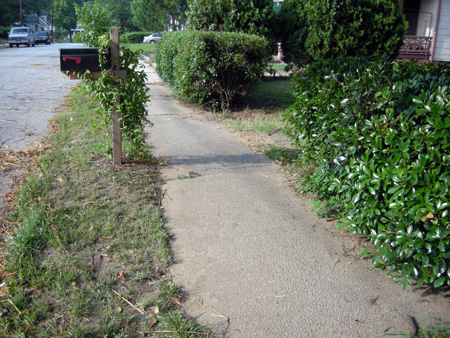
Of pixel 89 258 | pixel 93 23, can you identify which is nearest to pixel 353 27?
pixel 93 23

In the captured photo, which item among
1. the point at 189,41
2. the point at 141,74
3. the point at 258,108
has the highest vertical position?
the point at 189,41

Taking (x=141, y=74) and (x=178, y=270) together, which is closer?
(x=178, y=270)

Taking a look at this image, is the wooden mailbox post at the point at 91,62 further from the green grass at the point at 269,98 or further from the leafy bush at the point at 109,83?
the green grass at the point at 269,98

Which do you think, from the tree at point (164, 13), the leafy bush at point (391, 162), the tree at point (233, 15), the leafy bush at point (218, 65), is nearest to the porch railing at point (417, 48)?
the tree at point (233, 15)

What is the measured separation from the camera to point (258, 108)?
30.1ft

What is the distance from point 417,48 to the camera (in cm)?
1547

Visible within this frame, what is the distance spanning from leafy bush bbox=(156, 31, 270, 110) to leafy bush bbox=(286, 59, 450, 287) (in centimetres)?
423

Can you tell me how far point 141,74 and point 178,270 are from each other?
2.81 m

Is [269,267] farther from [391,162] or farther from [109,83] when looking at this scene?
[109,83]

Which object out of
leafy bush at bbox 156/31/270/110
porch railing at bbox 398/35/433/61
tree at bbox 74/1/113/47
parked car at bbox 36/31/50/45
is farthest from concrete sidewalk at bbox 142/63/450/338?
parked car at bbox 36/31/50/45

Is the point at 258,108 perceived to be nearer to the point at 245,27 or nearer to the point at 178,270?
the point at 245,27

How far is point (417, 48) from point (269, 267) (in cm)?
1510

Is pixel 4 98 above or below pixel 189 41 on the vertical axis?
below

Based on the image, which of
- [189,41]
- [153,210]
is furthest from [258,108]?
[153,210]
